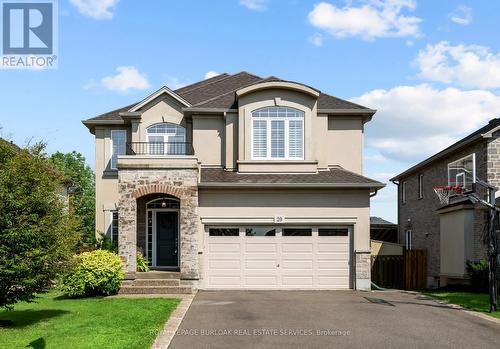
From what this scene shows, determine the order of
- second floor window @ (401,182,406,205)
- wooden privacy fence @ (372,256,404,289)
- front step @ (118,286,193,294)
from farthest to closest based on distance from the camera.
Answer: second floor window @ (401,182,406,205)
wooden privacy fence @ (372,256,404,289)
front step @ (118,286,193,294)

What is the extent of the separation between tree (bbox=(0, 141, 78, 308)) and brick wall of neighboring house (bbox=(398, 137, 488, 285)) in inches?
647

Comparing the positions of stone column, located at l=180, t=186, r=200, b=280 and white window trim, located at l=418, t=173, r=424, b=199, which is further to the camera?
white window trim, located at l=418, t=173, r=424, b=199

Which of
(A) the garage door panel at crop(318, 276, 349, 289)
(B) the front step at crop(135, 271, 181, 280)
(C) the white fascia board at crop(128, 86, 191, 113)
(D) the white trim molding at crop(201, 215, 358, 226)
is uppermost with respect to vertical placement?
(C) the white fascia board at crop(128, 86, 191, 113)

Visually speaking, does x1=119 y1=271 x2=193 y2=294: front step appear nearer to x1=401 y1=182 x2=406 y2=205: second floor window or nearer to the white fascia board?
the white fascia board

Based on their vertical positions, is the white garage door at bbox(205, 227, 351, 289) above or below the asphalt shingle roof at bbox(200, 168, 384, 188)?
below

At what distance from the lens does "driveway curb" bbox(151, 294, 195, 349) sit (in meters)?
11.2

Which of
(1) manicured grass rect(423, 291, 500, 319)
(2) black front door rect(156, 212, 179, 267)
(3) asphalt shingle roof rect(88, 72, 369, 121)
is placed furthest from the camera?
(3) asphalt shingle roof rect(88, 72, 369, 121)

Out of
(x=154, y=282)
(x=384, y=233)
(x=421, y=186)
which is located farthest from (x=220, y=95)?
(x=384, y=233)

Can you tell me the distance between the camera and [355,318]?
1436cm

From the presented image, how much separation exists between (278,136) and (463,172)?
8.52 m

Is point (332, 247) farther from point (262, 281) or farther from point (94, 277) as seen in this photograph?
point (94, 277)

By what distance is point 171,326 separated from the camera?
12898 millimetres

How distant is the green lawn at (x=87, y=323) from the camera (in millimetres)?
11234

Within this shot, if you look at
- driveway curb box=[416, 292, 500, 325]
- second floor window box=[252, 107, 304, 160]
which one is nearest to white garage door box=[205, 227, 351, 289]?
second floor window box=[252, 107, 304, 160]
